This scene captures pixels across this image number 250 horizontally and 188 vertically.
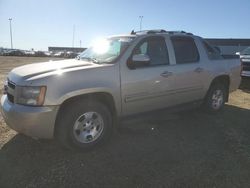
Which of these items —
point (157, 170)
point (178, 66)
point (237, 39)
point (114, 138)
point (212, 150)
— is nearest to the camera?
point (157, 170)

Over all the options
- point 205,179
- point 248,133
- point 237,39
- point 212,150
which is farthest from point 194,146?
point 237,39

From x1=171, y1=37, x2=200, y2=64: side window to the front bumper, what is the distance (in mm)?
2697

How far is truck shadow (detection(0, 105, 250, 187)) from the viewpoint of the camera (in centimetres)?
350

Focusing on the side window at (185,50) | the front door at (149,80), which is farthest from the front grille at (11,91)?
the side window at (185,50)

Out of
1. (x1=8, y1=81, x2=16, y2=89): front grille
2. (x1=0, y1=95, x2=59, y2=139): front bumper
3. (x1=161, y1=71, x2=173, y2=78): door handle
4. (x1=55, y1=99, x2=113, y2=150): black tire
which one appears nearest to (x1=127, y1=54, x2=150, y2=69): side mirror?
(x1=161, y1=71, x2=173, y2=78): door handle

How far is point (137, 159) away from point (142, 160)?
0.08 meters

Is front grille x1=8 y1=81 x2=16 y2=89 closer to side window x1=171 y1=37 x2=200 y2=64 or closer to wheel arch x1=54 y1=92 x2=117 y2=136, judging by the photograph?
wheel arch x1=54 y1=92 x2=117 y2=136

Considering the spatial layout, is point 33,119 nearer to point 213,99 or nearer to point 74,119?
point 74,119

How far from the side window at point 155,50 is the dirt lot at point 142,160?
1.00 m

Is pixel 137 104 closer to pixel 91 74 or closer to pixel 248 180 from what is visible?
pixel 91 74

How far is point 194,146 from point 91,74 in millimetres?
2085

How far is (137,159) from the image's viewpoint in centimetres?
407

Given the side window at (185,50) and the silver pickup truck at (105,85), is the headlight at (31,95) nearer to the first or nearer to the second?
the silver pickup truck at (105,85)

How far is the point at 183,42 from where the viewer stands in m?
5.62
